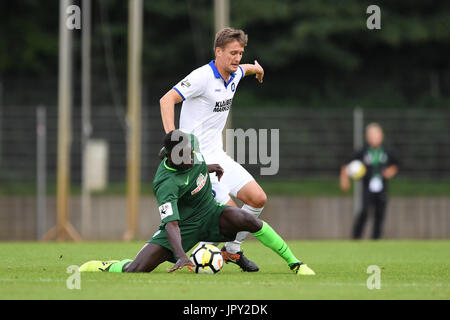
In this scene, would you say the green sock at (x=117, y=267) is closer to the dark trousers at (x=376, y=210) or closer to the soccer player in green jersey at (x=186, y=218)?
the soccer player in green jersey at (x=186, y=218)

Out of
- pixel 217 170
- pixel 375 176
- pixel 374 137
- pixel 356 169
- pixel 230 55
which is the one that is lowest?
pixel 375 176

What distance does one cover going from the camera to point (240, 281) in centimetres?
830

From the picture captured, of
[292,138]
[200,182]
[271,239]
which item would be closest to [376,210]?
[292,138]

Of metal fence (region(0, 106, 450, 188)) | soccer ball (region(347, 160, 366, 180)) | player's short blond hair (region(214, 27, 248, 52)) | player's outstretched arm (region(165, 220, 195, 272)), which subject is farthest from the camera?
metal fence (region(0, 106, 450, 188))

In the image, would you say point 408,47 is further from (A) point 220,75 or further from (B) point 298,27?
(A) point 220,75

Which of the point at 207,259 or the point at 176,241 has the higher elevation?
the point at 176,241

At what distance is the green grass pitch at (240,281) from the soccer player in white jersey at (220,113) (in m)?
0.66

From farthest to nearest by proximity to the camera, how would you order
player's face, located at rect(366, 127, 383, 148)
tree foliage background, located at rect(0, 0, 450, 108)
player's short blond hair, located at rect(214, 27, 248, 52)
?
tree foliage background, located at rect(0, 0, 450, 108) → player's face, located at rect(366, 127, 383, 148) → player's short blond hair, located at rect(214, 27, 248, 52)

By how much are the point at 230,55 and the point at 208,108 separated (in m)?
0.61

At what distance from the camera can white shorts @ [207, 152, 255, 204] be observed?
998cm

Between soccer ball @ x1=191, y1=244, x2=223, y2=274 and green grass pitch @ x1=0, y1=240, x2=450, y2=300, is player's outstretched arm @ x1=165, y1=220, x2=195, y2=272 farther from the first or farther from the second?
soccer ball @ x1=191, y1=244, x2=223, y2=274

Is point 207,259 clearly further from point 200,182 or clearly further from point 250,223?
point 200,182

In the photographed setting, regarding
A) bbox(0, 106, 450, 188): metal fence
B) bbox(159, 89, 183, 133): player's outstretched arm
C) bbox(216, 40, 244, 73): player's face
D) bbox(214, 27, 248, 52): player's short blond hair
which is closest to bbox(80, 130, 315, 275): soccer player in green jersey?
bbox(159, 89, 183, 133): player's outstretched arm

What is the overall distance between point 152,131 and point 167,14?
678cm
